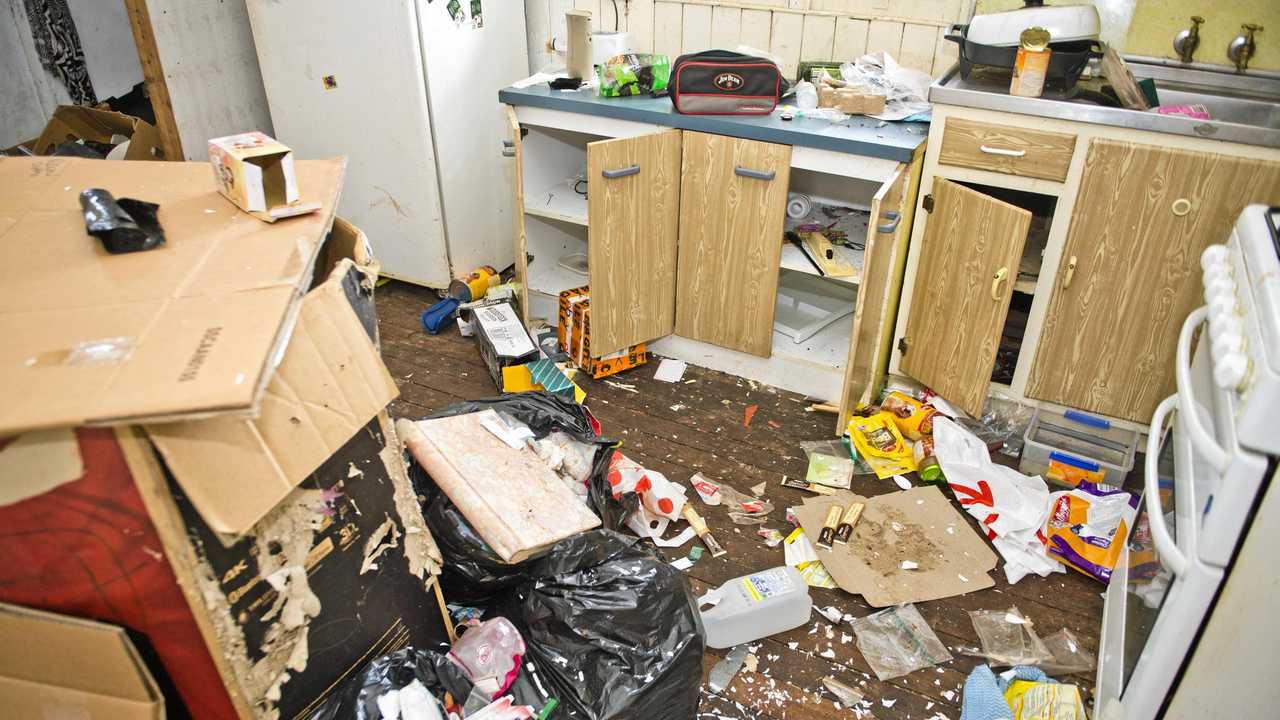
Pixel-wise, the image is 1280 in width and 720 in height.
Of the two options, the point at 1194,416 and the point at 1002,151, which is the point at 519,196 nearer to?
the point at 1002,151

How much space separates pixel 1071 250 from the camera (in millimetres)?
2314

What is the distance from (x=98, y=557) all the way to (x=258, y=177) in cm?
67

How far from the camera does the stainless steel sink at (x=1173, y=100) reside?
2055 mm

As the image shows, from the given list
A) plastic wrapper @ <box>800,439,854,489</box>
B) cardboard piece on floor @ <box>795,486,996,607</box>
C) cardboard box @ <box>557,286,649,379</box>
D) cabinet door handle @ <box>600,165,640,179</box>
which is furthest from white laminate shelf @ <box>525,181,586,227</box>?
cardboard piece on floor @ <box>795,486,996,607</box>

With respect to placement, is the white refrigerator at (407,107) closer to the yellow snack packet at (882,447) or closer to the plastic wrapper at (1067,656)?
the yellow snack packet at (882,447)

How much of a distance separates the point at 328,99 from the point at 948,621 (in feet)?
9.03

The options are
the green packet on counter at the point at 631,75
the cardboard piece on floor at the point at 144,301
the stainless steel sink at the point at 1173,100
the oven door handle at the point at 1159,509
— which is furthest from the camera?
the green packet on counter at the point at 631,75

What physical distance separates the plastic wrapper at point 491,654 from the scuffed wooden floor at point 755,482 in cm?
47

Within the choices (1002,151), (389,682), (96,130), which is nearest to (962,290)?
(1002,151)

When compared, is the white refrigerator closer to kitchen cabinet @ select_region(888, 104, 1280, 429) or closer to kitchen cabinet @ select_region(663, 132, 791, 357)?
kitchen cabinet @ select_region(663, 132, 791, 357)

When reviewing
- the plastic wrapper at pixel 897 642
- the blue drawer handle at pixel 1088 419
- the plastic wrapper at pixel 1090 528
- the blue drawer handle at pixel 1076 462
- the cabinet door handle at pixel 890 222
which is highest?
the cabinet door handle at pixel 890 222

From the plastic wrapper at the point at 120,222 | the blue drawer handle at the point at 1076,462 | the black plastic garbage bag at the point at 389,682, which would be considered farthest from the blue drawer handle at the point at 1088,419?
the plastic wrapper at the point at 120,222

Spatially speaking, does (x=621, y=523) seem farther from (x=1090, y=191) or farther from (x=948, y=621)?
(x=1090, y=191)

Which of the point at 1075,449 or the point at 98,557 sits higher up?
the point at 98,557
